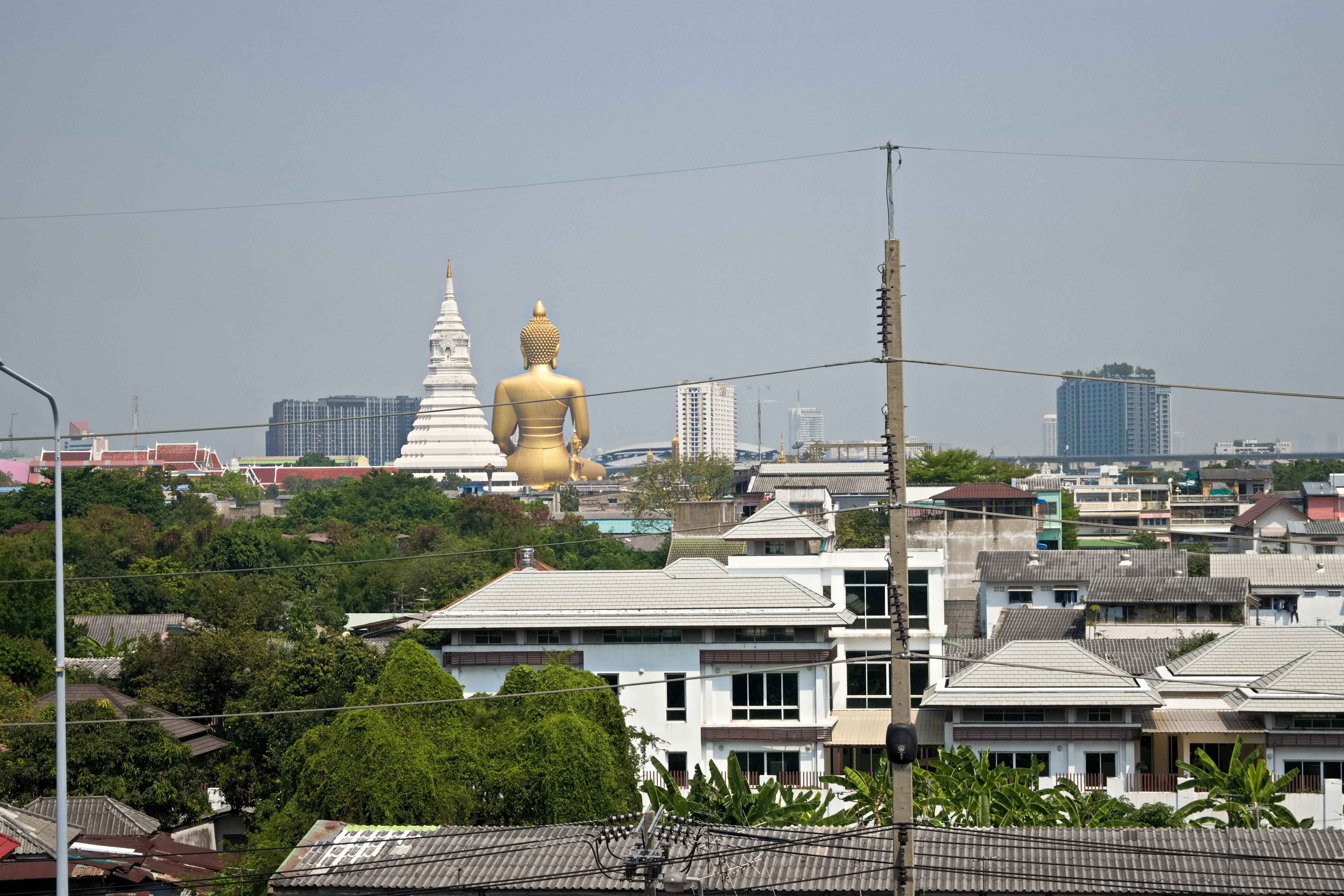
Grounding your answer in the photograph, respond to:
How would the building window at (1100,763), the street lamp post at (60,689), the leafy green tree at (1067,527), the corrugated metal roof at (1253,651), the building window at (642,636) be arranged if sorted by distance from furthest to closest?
the leafy green tree at (1067,527) < the corrugated metal roof at (1253,651) < the building window at (642,636) < the building window at (1100,763) < the street lamp post at (60,689)

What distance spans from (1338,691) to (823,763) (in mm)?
9385

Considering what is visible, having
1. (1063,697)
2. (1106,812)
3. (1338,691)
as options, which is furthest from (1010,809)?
(1338,691)

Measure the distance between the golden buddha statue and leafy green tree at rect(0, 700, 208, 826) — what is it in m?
86.5

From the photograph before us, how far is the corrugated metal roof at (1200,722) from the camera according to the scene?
27.3 meters

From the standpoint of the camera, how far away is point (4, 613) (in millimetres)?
42469

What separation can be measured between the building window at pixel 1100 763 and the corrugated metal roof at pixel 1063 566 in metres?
18.3

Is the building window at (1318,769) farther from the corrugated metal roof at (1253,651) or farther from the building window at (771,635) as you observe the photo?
the building window at (771,635)

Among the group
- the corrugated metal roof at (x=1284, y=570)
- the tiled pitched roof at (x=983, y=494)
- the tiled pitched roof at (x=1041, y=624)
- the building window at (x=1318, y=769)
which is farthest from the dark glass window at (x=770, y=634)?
the tiled pitched roof at (x=983, y=494)

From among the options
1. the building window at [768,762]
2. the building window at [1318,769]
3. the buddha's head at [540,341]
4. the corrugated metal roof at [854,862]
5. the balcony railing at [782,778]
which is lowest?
the balcony railing at [782,778]

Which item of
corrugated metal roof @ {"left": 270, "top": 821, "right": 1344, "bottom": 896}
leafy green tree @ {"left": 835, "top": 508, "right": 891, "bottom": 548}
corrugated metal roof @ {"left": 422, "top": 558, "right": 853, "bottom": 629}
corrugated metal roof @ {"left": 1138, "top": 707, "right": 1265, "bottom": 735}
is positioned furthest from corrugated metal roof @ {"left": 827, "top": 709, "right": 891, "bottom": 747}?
leafy green tree @ {"left": 835, "top": 508, "right": 891, "bottom": 548}

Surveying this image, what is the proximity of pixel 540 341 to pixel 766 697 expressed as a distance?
9085 cm

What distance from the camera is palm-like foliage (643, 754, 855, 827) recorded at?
20.6 metres

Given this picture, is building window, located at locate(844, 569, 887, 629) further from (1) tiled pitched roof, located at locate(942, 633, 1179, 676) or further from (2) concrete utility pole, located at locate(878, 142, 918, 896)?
(2) concrete utility pole, located at locate(878, 142, 918, 896)

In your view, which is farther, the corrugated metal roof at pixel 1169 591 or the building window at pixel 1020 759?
the corrugated metal roof at pixel 1169 591
